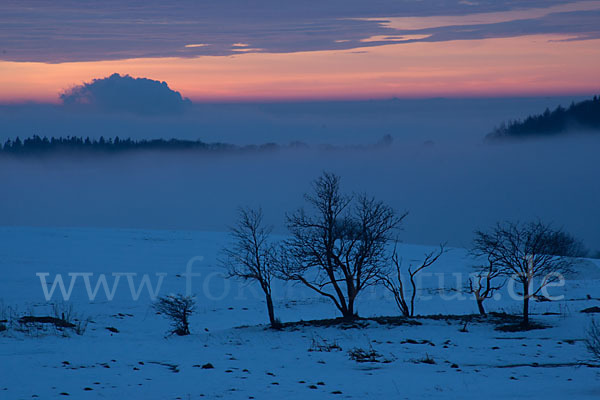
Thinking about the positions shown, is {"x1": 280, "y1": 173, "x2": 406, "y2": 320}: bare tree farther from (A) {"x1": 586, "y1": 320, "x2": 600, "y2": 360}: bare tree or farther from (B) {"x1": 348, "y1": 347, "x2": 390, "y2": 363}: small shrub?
(A) {"x1": 586, "y1": 320, "x2": 600, "y2": 360}: bare tree

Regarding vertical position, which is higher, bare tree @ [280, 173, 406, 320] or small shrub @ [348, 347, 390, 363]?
bare tree @ [280, 173, 406, 320]

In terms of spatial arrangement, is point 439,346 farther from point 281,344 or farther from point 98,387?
point 98,387

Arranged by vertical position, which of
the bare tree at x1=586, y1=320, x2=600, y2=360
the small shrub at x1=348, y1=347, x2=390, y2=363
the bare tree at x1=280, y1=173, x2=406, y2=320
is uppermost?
the bare tree at x1=280, y1=173, x2=406, y2=320

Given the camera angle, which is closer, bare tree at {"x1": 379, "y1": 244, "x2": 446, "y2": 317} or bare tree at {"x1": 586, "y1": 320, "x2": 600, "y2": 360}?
bare tree at {"x1": 586, "y1": 320, "x2": 600, "y2": 360}

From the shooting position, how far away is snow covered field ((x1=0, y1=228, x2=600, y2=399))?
567 inches

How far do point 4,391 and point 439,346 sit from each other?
1532 cm

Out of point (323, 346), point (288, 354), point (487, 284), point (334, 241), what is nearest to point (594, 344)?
point (323, 346)

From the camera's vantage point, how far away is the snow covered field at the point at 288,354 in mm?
14391

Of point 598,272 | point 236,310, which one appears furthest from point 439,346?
point 598,272

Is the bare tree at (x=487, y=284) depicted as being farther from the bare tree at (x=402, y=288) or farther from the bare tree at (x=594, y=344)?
the bare tree at (x=594, y=344)

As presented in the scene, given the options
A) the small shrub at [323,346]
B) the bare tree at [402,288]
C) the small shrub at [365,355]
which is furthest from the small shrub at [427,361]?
the bare tree at [402,288]

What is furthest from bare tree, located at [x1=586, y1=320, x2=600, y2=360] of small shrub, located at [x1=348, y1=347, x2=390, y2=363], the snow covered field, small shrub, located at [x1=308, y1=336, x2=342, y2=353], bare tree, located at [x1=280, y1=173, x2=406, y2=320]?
bare tree, located at [x1=280, y1=173, x2=406, y2=320]

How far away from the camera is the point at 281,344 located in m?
23.1

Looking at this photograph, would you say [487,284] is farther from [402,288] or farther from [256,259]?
[256,259]
